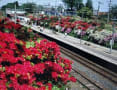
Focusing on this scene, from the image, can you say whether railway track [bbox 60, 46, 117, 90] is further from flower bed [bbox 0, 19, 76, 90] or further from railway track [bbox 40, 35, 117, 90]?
flower bed [bbox 0, 19, 76, 90]

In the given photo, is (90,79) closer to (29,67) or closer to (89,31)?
(29,67)

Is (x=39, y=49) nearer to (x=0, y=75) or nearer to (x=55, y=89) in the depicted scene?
(x=55, y=89)

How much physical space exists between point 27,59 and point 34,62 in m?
0.36

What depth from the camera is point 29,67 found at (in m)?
5.02

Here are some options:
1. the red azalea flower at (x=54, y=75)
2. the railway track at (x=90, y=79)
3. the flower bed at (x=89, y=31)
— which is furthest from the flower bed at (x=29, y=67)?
the flower bed at (x=89, y=31)

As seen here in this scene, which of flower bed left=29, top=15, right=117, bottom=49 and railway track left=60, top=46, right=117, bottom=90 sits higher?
flower bed left=29, top=15, right=117, bottom=49

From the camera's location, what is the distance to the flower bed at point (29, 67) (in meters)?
4.54

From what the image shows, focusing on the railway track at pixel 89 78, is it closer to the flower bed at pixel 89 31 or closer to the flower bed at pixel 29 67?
the flower bed at pixel 29 67

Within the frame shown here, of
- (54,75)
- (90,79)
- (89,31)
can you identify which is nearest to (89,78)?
(90,79)

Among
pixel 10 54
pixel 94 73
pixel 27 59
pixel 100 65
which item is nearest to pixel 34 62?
pixel 27 59

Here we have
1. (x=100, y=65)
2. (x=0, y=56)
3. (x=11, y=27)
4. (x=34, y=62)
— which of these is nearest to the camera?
(x=0, y=56)

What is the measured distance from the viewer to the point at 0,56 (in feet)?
17.3

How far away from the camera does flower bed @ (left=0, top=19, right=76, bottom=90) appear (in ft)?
14.9

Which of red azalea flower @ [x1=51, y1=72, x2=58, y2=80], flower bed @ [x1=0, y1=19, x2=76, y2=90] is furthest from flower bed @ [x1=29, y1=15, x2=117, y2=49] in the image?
red azalea flower @ [x1=51, y1=72, x2=58, y2=80]
